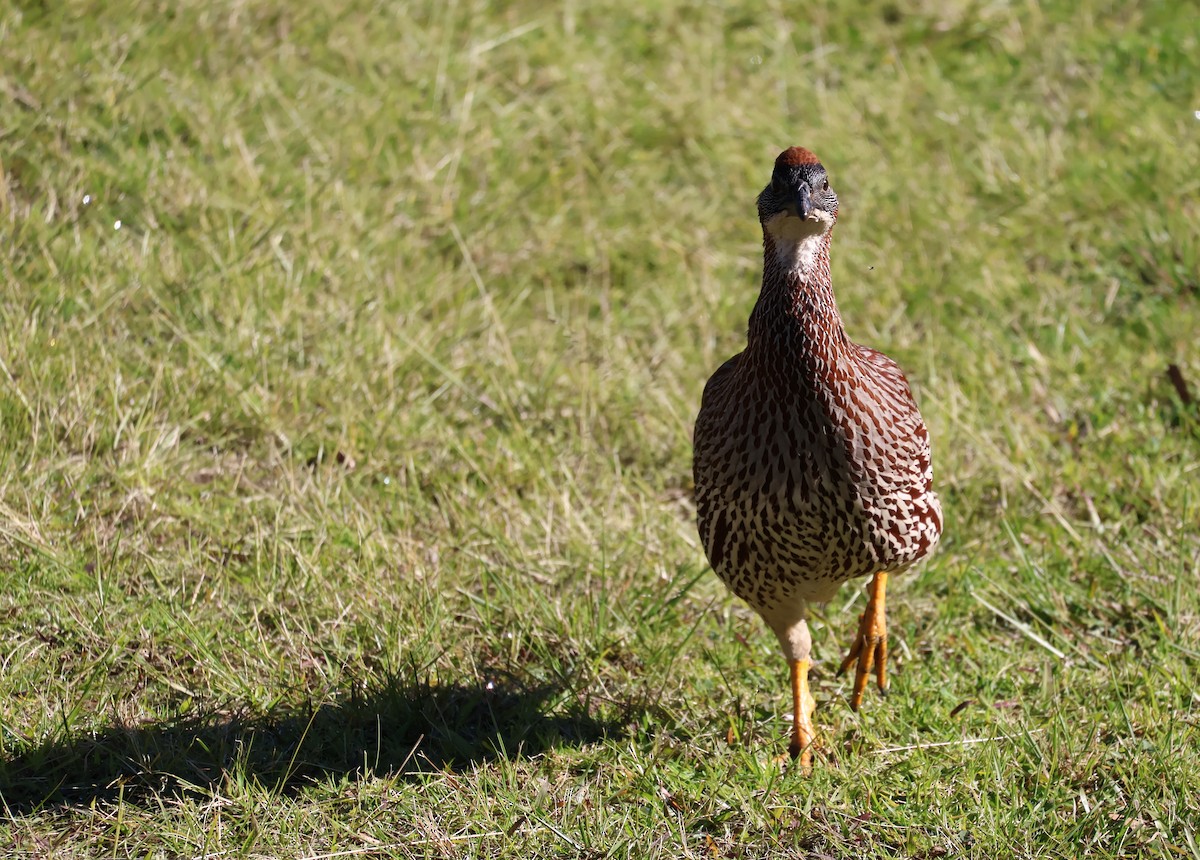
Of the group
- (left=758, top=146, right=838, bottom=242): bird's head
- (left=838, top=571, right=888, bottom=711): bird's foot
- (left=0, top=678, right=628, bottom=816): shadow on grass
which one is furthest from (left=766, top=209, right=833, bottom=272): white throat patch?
(left=0, top=678, right=628, bottom=816): shadow on grass

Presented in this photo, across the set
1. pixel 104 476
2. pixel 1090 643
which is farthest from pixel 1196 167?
pixel 104 476

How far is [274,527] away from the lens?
14.3 ft

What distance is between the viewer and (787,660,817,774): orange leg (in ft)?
12.6

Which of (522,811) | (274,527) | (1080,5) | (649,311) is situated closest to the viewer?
(522,811)

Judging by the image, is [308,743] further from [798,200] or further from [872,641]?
[798,200]

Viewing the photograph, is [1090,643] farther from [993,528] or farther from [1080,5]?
[1080,5]

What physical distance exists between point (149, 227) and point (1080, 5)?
481cm

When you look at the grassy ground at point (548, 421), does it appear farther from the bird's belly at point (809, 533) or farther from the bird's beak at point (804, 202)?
the bird's beak at point (804, 202)

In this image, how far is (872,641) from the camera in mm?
4082

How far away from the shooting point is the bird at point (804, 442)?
346cm

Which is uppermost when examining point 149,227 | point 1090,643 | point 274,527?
point 149,227

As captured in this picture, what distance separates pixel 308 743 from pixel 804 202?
189cm

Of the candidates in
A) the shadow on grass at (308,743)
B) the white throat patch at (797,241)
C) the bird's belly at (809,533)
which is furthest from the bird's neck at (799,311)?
the shadow on grass at (308,743)

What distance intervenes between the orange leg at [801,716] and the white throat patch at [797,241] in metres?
1.11
